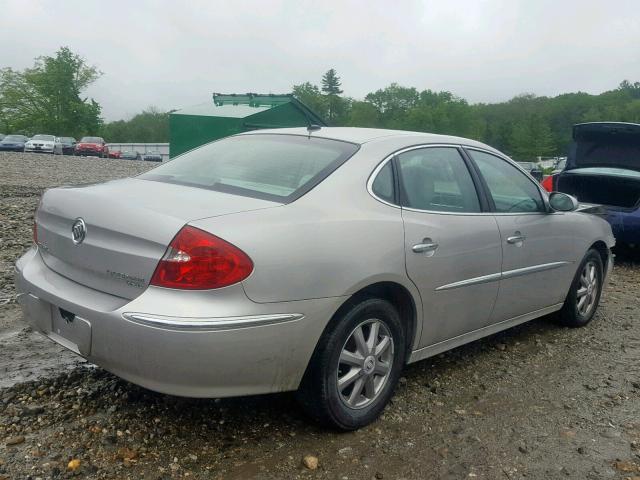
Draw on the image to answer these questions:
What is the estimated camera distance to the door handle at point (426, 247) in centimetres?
335

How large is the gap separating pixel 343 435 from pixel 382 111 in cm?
7384

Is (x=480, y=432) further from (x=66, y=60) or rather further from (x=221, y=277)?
(x=66, y=60)

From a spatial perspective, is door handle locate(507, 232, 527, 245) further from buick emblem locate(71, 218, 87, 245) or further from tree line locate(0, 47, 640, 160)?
tree line locate(0, 47, 640, 160)

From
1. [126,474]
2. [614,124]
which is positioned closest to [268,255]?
[126,474]

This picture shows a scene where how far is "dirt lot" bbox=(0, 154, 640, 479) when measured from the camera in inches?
112

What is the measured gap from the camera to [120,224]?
9.21ft

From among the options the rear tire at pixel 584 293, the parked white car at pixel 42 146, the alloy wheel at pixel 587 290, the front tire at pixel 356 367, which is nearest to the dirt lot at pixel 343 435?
the front tire at pixel 356 367

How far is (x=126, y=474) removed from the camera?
271 centimetres

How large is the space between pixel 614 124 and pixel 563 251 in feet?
13.3

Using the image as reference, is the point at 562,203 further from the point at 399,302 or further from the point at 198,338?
the point at 198,338

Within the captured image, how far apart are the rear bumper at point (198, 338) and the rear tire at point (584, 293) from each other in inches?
111

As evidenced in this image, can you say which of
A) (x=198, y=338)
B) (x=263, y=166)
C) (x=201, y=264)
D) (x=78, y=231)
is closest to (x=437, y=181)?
(x=263, y=166)

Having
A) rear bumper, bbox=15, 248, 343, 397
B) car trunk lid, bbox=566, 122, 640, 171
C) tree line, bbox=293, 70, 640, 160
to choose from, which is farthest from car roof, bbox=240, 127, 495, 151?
tree line, bbox=293, 70, 640, 160

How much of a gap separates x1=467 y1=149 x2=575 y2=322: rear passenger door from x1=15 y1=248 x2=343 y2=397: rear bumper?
1636 mm
